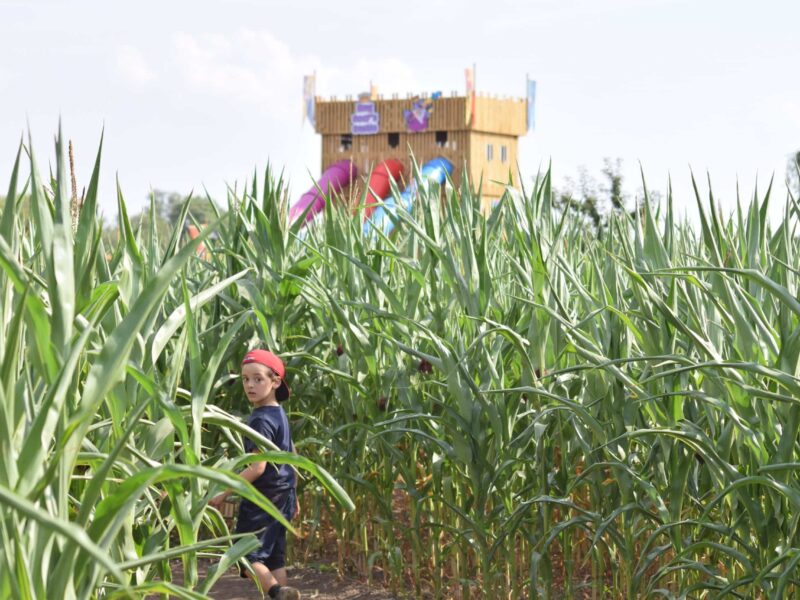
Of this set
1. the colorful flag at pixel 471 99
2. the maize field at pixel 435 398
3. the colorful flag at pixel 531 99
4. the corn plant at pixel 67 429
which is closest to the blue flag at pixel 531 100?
the colorful flag at pixel 531 99

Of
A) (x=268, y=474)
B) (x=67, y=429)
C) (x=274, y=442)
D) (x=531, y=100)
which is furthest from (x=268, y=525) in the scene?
(x=531, y=100)

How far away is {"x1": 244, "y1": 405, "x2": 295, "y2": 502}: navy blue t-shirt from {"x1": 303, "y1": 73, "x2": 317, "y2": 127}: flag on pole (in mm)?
32412

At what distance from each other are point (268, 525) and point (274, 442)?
308 mm

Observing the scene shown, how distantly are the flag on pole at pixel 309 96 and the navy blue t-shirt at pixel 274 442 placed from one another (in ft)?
106

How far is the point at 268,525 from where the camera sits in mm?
3945

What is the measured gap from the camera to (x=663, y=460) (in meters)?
3.11

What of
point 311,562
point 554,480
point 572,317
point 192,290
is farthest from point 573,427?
point 192,290

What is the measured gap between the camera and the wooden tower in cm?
3294

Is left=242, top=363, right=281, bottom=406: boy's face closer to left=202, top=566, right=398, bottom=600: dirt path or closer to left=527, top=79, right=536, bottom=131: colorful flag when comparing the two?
left=202, top=566, right=398, bottom=600: dirt path

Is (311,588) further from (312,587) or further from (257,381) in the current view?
(257,381)

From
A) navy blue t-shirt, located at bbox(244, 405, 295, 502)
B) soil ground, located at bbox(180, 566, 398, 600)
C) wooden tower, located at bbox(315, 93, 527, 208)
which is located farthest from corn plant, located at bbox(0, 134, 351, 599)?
wooden tower, located at bbox(315, 93, 527, 208)

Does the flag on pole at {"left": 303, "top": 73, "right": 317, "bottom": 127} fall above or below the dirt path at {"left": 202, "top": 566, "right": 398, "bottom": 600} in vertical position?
above

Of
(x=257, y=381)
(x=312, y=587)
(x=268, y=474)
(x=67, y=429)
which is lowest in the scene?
(x=312, y=587)

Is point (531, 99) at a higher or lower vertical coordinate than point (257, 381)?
higher
